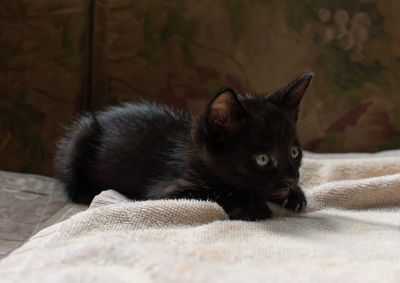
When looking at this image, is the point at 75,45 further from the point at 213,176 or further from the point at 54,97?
the point at 213,176

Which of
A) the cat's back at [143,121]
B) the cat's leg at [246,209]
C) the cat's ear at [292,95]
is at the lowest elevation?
the cat's back at [143,121]

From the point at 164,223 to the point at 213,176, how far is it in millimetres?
337

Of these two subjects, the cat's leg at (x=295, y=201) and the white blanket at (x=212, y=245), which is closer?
the white blanket at (x=212, y=245)

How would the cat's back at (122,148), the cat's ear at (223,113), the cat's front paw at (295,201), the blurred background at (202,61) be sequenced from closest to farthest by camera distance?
the cat's ear at (223,113) → the cat's front paw at (295,201) → the cat's back at (122,148) → the blurred background at (202,61)

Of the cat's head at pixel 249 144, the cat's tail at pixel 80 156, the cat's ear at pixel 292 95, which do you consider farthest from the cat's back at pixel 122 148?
the cat's ear at pixel 292 95

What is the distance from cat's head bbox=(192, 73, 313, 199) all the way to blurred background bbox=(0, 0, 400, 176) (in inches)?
31.8

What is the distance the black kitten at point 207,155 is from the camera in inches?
49.5

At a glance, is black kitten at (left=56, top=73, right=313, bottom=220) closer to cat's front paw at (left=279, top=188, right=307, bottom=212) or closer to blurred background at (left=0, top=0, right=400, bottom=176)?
cat's front paw at (left=279, top=188, right=307, bottom=212)

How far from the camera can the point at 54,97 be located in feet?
6.88

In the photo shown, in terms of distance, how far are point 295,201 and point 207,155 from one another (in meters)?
0.28

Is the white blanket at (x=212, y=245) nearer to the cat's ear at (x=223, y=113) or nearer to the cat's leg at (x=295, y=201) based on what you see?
the cat's leg at (x=295, y=201)

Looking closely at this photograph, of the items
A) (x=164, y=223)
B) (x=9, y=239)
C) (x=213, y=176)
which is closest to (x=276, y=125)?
(x=213, y=176)

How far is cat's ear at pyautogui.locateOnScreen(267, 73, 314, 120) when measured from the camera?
1387 millimetres

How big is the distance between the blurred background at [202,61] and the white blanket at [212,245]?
33.1 inches
